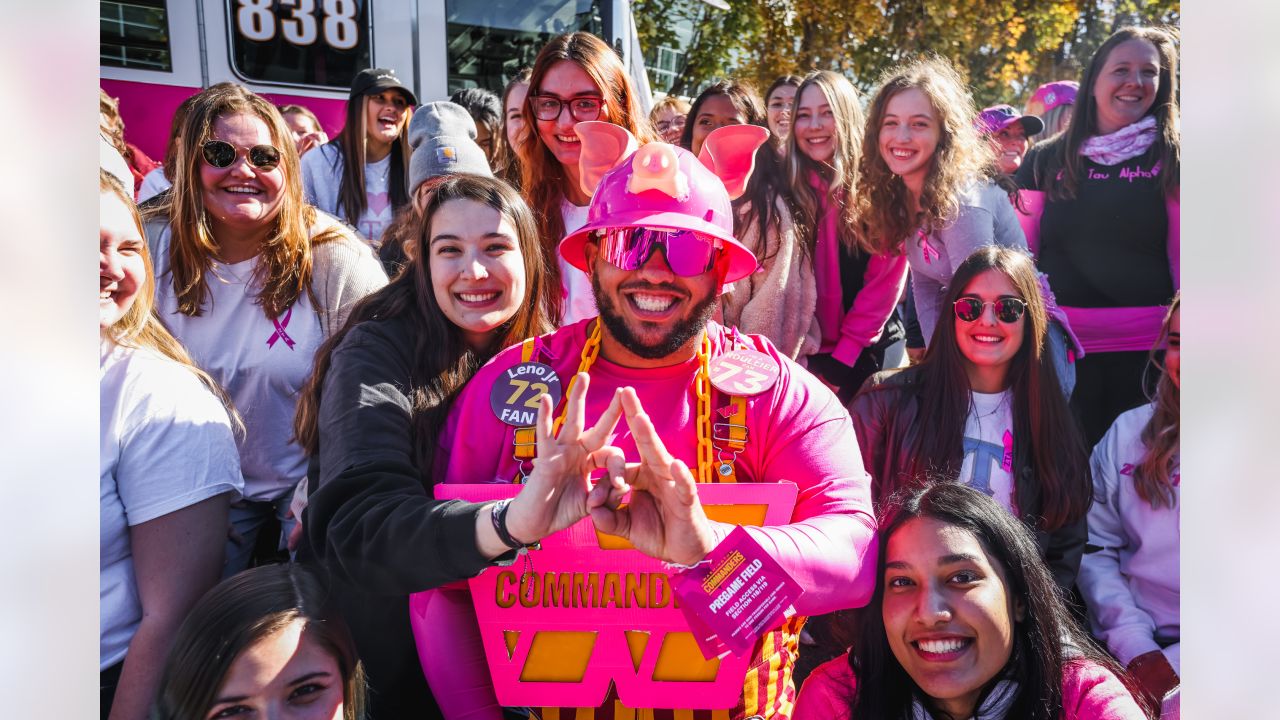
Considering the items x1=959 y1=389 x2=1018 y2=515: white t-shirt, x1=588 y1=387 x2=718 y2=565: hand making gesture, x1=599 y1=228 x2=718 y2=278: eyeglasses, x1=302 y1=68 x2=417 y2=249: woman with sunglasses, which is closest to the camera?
x1=588 y1=387 x2=718 y2=565: hand making gesture

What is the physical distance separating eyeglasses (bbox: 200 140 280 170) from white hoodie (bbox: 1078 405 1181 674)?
89.1 inches

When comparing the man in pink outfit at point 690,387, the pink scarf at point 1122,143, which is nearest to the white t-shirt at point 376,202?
the man in pink outfit at point 690,387

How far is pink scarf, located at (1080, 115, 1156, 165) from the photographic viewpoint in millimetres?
2852

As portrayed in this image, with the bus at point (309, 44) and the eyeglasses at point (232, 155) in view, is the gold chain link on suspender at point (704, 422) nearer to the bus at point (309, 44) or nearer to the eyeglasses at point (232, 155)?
the eyeglasses at point (232, 155)

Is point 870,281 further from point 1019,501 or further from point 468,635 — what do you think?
point 468,635

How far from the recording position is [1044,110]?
324 cm

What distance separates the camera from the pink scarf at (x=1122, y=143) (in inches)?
112

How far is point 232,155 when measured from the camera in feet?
8.29

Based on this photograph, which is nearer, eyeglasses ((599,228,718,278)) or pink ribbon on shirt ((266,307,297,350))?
eyeglasses ((599,228,718,278))

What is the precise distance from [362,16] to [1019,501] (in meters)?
2.33

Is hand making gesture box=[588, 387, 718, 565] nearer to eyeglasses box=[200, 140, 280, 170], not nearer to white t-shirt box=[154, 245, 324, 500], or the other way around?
white t-shirt box=[154, 245, 324, 500]

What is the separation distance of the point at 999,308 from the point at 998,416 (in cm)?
28

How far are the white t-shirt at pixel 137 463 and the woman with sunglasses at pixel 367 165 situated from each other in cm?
107

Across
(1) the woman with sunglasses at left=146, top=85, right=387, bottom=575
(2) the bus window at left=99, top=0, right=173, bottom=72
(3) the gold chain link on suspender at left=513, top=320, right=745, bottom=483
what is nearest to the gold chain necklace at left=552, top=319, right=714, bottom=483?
(3) the gold chain link on suspender at left=513, top=320, right=745, bottom=483
